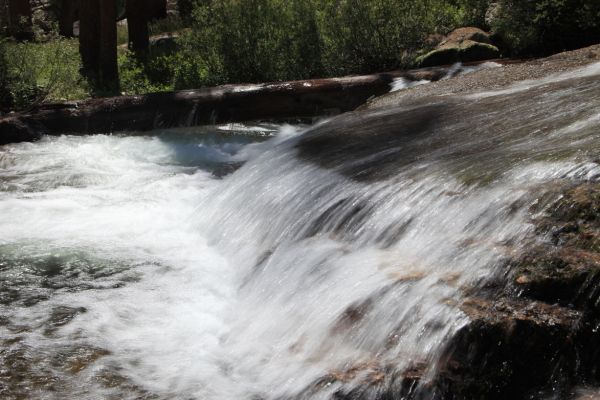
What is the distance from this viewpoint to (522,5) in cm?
1318

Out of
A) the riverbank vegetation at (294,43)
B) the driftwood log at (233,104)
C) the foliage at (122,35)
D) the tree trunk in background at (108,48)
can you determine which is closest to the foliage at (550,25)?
the riverbank vegetation at (294,43)

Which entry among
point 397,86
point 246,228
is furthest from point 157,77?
point 246,228

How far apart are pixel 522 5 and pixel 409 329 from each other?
10.1 metres

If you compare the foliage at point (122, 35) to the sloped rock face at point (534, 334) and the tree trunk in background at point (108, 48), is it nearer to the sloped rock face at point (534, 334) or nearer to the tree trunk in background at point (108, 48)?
the tree trunk in background at point (108, 48)

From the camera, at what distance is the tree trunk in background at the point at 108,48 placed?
14.8 meters

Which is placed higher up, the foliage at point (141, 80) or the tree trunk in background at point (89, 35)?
the tree trunk in background at point (89, 35)

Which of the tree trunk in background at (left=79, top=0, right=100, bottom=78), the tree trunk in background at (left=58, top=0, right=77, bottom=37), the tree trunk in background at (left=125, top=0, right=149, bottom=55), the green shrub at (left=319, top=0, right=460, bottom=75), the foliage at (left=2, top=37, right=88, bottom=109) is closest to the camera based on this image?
the foliage at (left=2, top=37, right=88, bottom=109)

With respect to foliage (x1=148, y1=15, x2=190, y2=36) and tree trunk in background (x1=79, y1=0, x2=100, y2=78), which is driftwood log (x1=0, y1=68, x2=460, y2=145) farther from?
foliage (x1=148, y1=15, x2=190, y2=36)

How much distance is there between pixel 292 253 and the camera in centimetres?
594

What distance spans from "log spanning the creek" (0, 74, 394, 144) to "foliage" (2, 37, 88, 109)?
55.8 inches

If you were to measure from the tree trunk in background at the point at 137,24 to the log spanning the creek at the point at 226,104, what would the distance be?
6671mm

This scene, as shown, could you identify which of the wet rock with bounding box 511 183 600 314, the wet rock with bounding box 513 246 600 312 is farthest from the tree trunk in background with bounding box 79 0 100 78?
the wet rock with bounding box 513 246 600 312

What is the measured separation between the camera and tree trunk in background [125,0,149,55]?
1823 cm

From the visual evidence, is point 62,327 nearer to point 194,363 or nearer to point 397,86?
point 194,363
